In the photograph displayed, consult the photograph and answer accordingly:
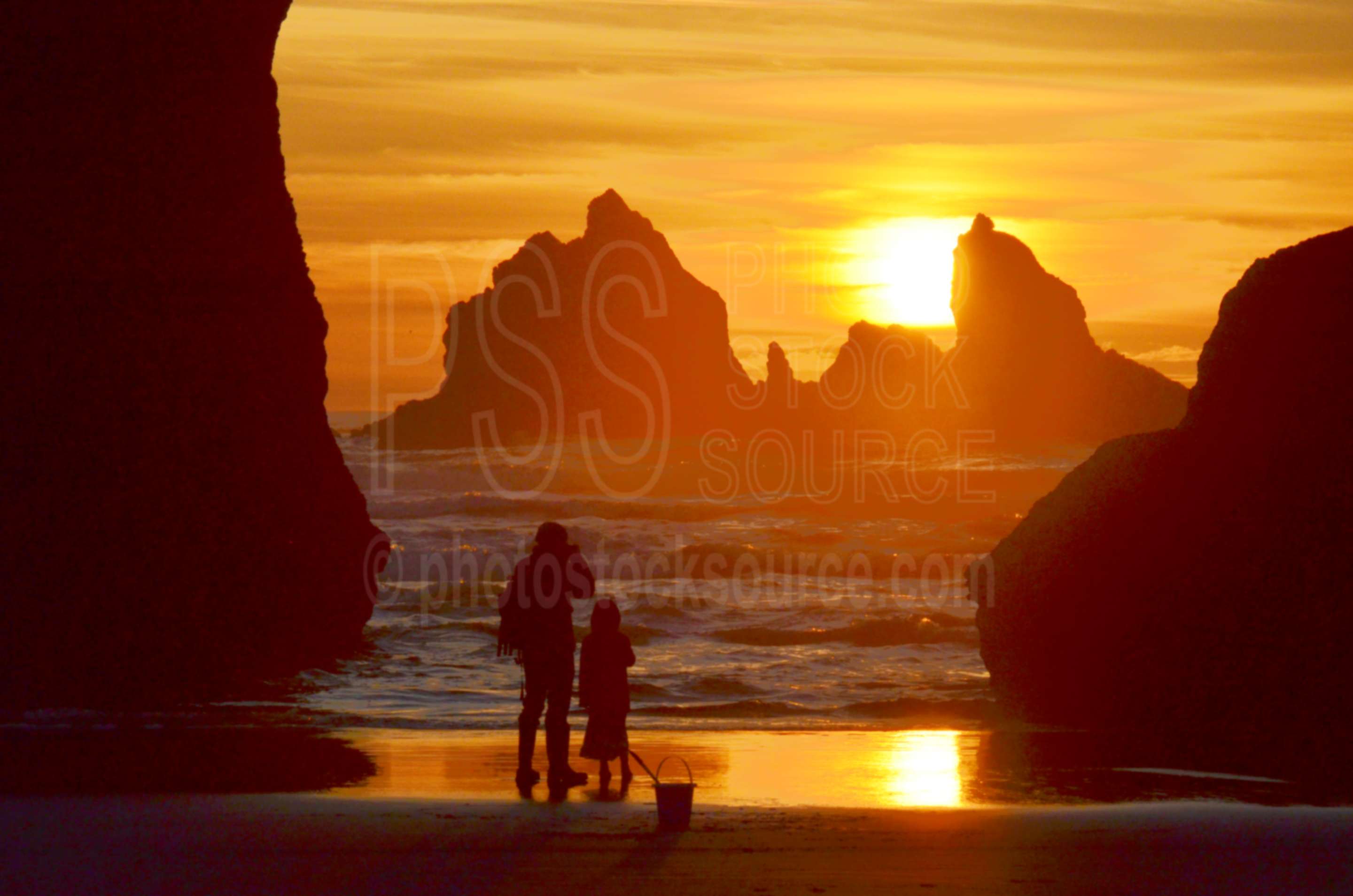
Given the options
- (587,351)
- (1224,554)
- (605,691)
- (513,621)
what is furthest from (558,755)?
(587,351)

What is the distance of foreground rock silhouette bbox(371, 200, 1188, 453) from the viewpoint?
96.2 metres

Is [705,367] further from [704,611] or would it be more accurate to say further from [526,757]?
[526,757]

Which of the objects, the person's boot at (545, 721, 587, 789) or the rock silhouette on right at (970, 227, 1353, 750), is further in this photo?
the rock silhouette on right at (970, 227, 1353, 750)

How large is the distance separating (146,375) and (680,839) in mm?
12409

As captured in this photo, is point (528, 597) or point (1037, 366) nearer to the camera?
point (528, 597)

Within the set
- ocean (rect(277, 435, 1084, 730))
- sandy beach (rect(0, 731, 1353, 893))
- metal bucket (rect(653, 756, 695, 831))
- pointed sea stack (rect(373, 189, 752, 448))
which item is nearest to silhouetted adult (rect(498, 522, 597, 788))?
sandy beach (rect(0, 731, 1353, 893))

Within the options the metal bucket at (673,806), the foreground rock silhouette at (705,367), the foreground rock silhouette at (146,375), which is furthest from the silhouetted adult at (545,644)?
the foreground rock silhouette at (705,367)

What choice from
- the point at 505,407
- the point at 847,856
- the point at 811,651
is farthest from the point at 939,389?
the point at 847,856

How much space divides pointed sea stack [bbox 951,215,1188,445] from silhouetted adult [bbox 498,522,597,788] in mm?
84490

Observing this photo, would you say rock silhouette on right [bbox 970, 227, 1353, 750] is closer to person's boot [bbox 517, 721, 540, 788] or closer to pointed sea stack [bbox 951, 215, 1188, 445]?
person's boot [bbox 517, 721, 540, 788]

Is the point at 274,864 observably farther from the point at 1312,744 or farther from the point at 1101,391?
the point at 1101,391

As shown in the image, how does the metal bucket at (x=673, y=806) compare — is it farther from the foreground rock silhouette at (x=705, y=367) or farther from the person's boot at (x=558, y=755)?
the foreground rock silhouette at (x=705, y=367)

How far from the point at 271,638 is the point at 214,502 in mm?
2310

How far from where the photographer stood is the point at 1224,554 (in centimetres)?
1573
